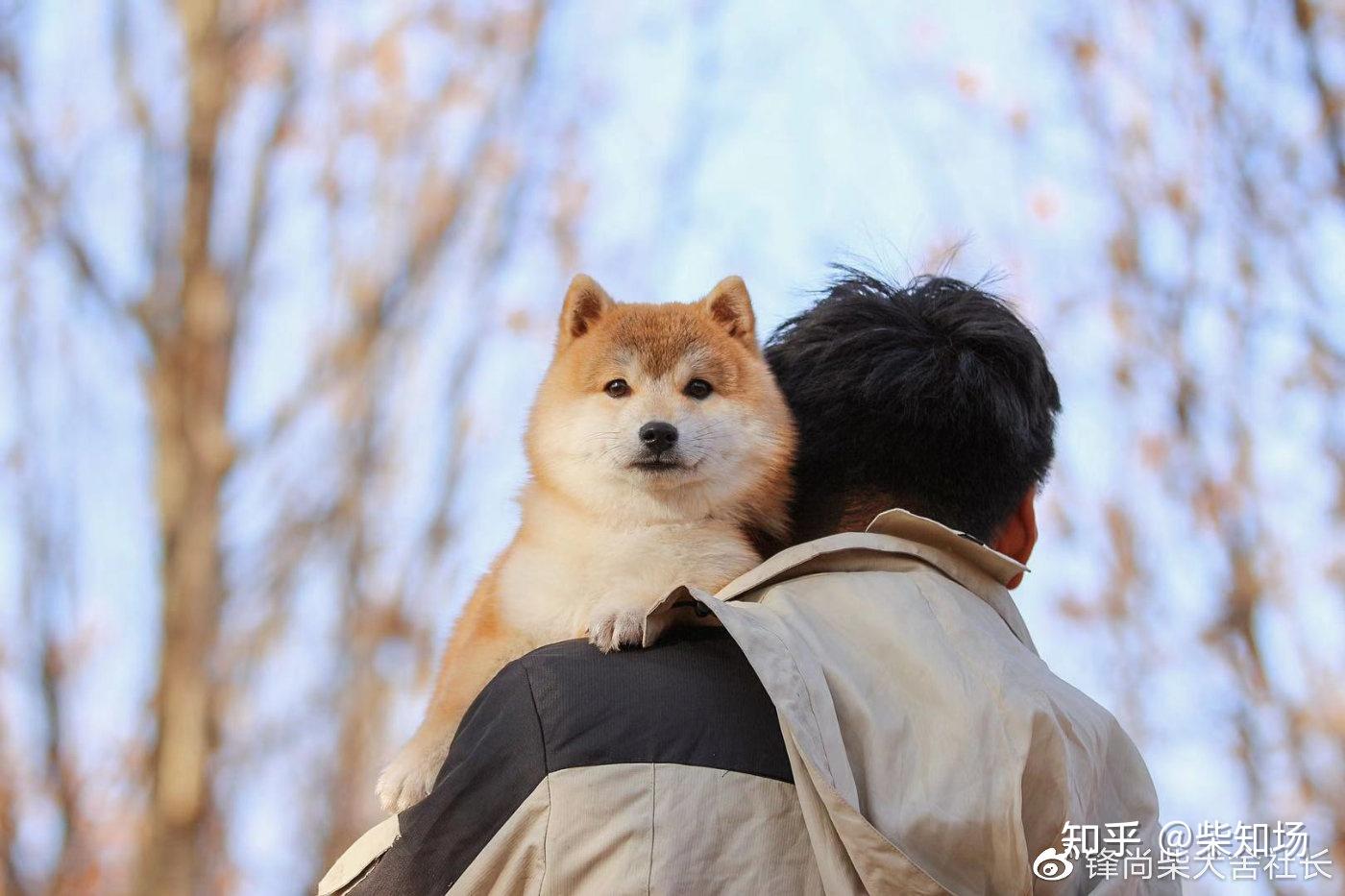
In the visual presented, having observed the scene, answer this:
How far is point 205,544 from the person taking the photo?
20.6ft

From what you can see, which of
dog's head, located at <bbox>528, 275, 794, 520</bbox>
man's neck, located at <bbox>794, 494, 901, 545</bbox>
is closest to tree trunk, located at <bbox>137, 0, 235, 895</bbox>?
dog's head, located at <bbox>528, 275, 794, 520</bbox>

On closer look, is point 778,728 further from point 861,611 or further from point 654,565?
point 654,565

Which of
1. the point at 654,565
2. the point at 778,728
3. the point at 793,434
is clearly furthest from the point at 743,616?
the point at 793,434

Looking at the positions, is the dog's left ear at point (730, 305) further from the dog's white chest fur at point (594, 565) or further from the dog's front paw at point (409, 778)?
the dog's front paw at point (409, 778)

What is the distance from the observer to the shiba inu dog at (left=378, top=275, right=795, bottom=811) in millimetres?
2393

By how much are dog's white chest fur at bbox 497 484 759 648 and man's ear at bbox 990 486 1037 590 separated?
1.57 feet

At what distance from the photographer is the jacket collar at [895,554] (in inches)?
74.0

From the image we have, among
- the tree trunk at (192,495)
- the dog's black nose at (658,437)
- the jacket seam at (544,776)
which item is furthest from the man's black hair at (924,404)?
the tree trunk at (192,495)

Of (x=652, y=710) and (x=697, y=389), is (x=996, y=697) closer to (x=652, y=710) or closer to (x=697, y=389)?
(x=652, y=710)

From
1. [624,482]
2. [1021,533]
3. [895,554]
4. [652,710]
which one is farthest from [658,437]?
[652,710]

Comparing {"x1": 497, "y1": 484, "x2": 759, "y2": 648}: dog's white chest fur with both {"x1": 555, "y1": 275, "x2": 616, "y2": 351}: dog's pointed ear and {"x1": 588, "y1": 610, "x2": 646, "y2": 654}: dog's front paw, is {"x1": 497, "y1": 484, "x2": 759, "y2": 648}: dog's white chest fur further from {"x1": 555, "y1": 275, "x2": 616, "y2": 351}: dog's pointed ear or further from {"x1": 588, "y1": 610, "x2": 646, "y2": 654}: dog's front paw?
{"x1": 555, "y1": 275, "x2": 616, "y2": 351}: dog's pointed ear

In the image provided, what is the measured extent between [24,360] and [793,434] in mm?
5408

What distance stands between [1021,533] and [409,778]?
1.24 m

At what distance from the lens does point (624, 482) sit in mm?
2693
